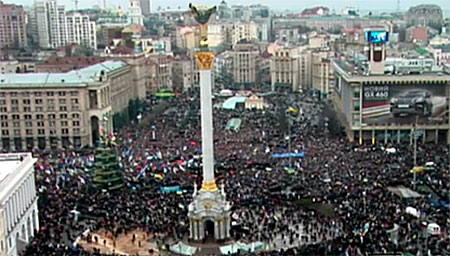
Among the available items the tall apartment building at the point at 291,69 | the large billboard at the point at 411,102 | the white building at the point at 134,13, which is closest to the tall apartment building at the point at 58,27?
the white building at the point at 134,13

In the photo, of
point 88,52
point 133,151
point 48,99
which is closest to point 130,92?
point 48,99

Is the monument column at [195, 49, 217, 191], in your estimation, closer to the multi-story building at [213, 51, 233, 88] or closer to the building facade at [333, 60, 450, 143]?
the building facade at [333, 60, 450, 143]

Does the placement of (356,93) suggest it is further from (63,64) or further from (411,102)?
(63,64)

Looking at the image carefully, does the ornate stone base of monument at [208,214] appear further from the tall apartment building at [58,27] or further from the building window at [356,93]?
the tall apartment building at [58,27]

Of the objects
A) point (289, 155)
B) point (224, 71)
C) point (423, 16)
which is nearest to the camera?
point (289, 155)

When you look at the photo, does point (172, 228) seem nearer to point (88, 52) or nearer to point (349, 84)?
point (349, 84)

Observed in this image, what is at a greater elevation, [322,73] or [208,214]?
[322,73]

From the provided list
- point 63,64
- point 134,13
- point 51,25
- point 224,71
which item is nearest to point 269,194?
point 63,64
